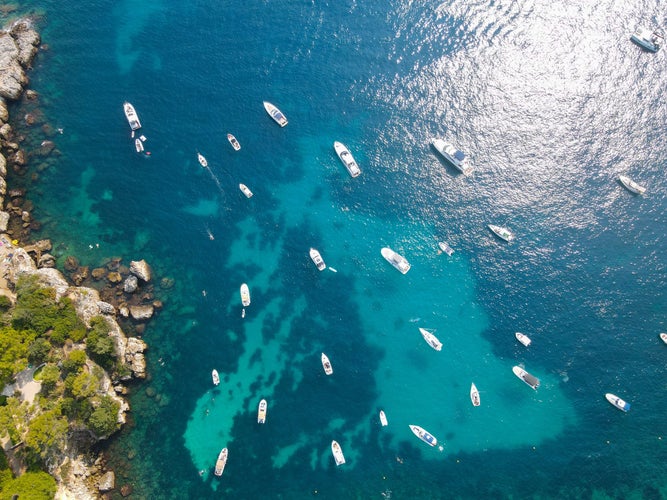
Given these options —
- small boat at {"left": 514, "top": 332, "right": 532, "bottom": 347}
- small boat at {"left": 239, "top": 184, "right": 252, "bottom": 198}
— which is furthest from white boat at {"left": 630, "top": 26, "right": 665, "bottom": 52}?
small boat at {"left": 239, "top": 184, "right": 252, "bottom": 198}

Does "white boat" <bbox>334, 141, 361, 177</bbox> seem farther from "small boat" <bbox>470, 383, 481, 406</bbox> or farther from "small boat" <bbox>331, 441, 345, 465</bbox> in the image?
"small boat" <bbox>331, 441, 345, 465</bbox>

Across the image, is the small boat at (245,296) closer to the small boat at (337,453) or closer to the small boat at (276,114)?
the small boat at (337,453)

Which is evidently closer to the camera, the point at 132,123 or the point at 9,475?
the point at 9,475

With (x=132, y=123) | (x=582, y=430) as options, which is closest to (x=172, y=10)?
(x=132, y=123)

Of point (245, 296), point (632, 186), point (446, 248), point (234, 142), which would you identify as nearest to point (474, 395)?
point (446, 248)

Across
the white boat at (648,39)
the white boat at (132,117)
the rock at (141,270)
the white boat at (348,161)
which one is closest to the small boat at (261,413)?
the rock at (141,270)

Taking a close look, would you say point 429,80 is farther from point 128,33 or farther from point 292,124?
point 128,33
